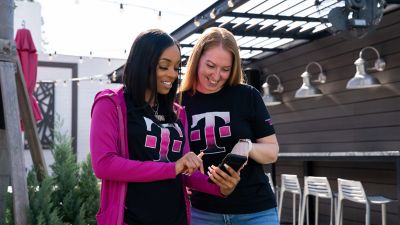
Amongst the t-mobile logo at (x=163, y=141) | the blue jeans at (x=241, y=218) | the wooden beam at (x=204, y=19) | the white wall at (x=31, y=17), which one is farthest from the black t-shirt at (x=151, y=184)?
the white wall at (x=31, y=17)

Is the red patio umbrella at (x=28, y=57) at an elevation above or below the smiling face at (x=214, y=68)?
above

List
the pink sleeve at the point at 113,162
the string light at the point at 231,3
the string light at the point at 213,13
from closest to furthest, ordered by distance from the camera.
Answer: the pink sleeve at the point at 113,162 < the string light at the point at 231,3 < the string light at the point at 213,13

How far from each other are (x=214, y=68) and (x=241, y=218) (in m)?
0.55

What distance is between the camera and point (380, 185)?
650 cm

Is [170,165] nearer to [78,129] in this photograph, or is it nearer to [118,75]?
[118,75]

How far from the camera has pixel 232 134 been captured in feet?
6.36

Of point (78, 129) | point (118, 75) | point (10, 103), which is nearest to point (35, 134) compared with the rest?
point (10, 103)

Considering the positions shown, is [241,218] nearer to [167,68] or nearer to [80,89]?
[167,68]

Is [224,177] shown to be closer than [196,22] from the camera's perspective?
Yes

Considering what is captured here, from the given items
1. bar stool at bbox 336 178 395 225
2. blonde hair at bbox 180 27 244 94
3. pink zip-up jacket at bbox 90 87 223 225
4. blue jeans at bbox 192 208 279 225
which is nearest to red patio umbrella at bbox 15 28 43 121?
bar stool at bbox 336 178 395 225

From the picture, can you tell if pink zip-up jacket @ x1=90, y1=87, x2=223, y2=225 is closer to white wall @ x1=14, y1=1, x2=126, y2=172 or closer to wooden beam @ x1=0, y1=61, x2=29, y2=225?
wooden beam @ x1=0, y1=61, x2=29, y2=225

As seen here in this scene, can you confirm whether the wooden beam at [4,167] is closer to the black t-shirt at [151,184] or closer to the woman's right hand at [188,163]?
the black t-shirt at [151,184]

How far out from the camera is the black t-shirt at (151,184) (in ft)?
4.82

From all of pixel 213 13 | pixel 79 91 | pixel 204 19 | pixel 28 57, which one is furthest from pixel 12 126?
pixel 79 91
